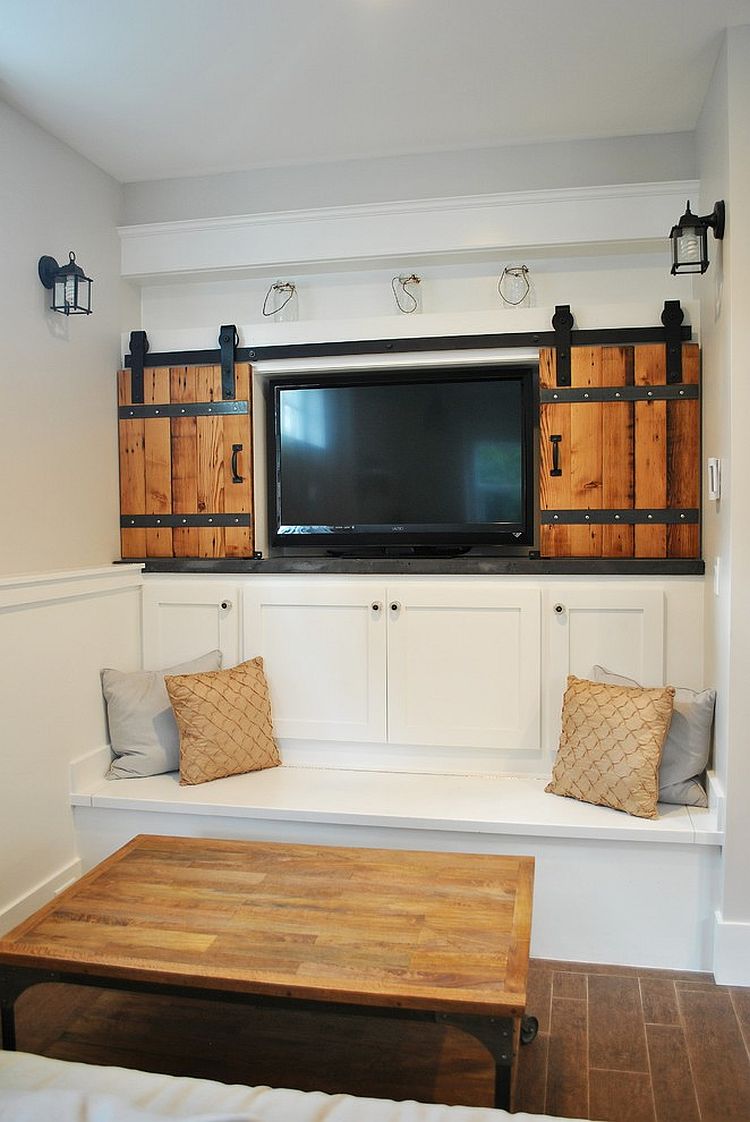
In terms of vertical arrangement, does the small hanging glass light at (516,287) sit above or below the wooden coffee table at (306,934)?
above

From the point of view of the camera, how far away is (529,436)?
364 centimetres

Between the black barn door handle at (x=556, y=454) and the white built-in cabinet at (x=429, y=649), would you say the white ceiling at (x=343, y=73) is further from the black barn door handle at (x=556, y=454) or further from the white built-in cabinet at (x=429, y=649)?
the white built-in cabinet at (x=429, y=649)

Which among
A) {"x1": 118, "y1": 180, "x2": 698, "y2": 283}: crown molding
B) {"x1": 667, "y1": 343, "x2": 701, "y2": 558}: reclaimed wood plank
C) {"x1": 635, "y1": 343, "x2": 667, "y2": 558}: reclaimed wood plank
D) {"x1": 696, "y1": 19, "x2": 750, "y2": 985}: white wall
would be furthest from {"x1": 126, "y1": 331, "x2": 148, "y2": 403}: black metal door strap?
{"x1": 696, "y1": 19, "x2": 750, "y2": 985}: white wall

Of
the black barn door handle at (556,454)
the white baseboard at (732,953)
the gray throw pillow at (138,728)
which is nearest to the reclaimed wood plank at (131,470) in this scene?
the gray throw pillow at (138,728)

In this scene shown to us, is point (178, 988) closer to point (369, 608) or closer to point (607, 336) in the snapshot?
point (369, 608)

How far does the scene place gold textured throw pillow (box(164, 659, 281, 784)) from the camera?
3355 millimetres

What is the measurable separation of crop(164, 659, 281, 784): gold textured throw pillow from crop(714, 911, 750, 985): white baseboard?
1.68 m

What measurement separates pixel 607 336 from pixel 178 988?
2.63 meters

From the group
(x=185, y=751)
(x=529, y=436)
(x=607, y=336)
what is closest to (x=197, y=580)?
(x=185, y=751)

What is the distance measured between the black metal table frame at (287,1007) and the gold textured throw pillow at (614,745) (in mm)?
1147

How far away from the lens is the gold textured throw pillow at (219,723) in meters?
3.36

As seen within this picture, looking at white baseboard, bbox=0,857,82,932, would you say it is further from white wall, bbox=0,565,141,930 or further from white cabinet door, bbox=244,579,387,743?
white cabinet door, bbox=244,579,387,743

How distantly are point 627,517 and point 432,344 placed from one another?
100cm

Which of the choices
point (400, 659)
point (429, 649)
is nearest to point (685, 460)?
point (429, 649)
